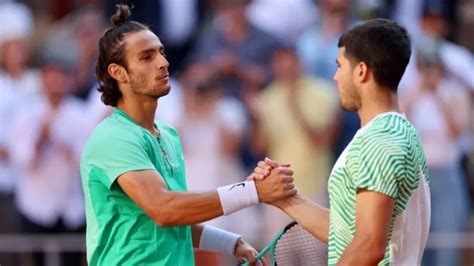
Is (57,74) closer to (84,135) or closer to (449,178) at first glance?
(84,135)

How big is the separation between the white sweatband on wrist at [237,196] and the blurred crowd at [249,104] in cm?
507

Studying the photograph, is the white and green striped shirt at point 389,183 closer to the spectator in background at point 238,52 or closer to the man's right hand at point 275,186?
the man's right hand at point 275,186

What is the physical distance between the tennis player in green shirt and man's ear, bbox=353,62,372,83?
0.72m

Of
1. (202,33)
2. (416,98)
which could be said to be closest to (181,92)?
(202,33)

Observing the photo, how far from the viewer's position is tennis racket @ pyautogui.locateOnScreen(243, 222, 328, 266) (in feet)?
18.1

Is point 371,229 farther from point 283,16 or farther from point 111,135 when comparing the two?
point 283,16

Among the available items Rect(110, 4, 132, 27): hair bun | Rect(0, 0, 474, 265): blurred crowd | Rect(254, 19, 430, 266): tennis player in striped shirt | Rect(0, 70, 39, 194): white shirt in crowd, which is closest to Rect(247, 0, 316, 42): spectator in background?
Rect(0, 0, 474, 265): blurred crowd

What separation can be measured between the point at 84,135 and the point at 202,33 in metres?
1.40

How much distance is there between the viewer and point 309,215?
17.9 ft

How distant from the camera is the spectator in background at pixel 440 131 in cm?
1052

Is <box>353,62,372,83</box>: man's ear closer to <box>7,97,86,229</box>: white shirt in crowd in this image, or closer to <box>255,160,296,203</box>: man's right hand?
<box>255,160,296,203</box>: man's right hand

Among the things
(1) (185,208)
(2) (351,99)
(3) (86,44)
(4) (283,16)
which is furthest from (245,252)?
(3) (86,44)

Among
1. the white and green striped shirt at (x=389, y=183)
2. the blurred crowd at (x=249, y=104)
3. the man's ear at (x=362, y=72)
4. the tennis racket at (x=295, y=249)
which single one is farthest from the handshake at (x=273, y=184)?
the blurred crowd at (x=249, y=104)

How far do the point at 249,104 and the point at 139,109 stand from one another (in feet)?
17.1
